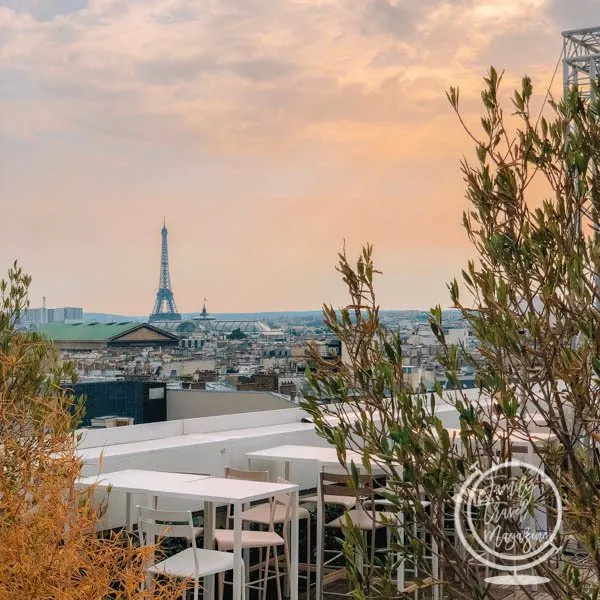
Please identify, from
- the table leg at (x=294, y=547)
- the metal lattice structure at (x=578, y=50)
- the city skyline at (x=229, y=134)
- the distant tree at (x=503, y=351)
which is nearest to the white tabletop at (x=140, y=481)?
the table leg at (x=294, y=547)

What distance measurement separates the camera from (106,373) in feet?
33.6

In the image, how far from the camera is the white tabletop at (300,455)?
5.86 m

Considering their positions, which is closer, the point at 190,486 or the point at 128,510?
the point at 190,486

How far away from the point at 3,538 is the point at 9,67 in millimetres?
11405

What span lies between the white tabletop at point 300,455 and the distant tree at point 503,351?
355 cm

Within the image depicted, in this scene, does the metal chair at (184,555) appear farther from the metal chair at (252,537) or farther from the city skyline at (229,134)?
the city skyline at (229,134)

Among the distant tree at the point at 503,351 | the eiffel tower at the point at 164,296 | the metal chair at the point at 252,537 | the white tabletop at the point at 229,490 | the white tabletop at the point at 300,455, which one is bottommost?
the metal chair at the point at 252,537

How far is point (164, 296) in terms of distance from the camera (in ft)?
46.2

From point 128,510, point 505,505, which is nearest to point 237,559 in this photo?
point 128,510

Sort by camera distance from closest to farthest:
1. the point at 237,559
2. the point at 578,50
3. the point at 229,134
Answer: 1. the point at 237,559
2. the point at 578,50
3. the point at 229,134

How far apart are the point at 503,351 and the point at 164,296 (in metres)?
12.3

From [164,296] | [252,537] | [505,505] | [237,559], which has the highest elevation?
[164,296]

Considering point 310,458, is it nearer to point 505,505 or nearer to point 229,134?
point 505,505

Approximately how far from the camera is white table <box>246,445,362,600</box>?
5.59 m
